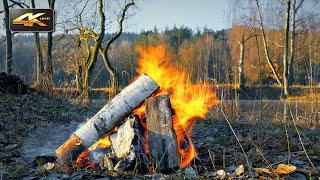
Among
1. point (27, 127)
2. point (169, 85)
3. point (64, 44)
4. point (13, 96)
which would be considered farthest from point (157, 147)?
point (64, 44)

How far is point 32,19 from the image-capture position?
17.2 m

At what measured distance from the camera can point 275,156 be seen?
196 inches

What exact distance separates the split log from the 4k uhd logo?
12.5m

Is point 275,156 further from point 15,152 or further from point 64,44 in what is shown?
point 64,44

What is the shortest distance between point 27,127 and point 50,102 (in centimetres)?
268

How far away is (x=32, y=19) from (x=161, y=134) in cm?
1385

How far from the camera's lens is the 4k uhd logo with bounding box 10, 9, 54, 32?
1689cm

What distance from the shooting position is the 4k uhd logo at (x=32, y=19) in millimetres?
16891

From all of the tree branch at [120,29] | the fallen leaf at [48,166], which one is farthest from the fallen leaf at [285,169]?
the tree branch at [120,29]

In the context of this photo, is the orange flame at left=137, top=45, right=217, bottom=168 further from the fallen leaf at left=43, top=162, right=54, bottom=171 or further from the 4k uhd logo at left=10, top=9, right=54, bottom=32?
the 4k uhd logo at left=10, top=9, right=54, bottom=32

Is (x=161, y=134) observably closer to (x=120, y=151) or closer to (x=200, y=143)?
(x=120, y=151)

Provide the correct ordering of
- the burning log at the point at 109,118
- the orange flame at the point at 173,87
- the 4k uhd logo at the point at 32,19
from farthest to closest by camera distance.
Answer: the 4k uhd logo at the point at 32,19 < the orange flame at the point at 173,87 < the burning log at the point at 109,118

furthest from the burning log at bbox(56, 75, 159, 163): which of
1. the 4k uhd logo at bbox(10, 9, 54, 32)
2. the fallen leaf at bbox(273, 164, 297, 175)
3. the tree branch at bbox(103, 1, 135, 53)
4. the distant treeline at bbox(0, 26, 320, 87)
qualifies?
the tree branch at bbox(103, 1, 135, 53)

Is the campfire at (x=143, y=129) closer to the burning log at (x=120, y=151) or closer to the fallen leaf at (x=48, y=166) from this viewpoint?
the burning log at (x=120, y=151)
